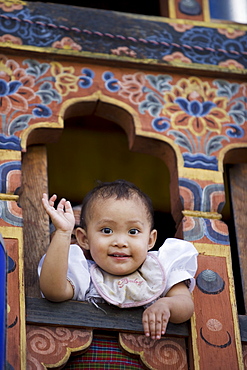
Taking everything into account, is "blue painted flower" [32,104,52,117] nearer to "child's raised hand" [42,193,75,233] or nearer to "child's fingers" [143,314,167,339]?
"child's raised hand" [42,193,75,233]

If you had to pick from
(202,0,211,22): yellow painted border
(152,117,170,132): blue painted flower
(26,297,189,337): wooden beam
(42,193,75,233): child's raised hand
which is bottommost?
(26,297,189,337): wooden beam

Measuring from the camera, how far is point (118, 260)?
17.2ft

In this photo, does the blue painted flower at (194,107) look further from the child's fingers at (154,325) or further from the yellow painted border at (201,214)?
the child's fingers at (154,325)

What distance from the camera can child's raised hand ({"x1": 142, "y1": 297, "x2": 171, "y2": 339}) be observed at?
495 centimetres

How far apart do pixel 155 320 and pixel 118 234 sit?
0.51 metres

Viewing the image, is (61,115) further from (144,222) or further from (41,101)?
(144,222)

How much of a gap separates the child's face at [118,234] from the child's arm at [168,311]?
9.4 inches

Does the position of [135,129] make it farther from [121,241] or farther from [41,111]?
[121,241]

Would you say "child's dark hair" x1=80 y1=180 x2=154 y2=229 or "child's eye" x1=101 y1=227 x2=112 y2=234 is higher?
"child's dark hair" x1=80 y1=180 x2=154 y2=229

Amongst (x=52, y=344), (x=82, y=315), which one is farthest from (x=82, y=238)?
(x=52, y=344)

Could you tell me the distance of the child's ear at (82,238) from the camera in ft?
17.8

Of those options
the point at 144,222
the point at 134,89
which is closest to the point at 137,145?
the point at 134,89

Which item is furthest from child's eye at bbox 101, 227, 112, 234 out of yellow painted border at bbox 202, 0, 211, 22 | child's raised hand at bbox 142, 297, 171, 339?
yellow painted border at bbox 202, 0, 211, 22

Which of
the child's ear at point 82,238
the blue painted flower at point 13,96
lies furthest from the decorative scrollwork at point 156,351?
the blue painted flower at point 13,96
